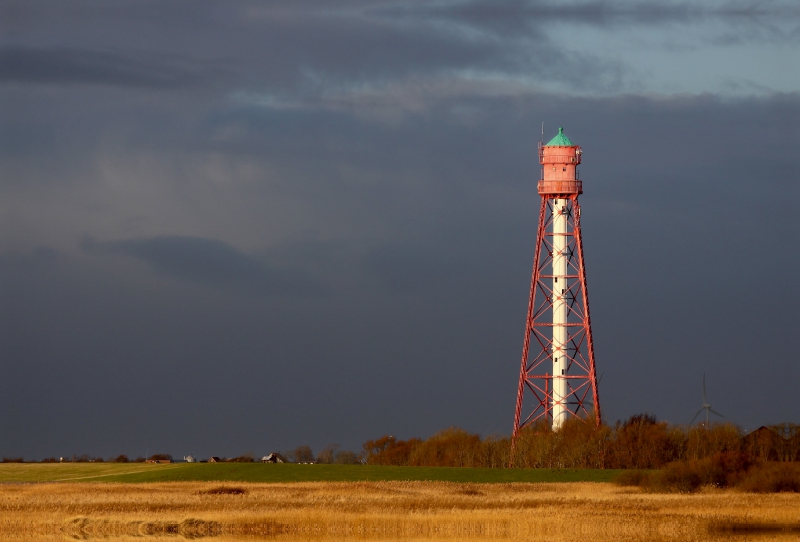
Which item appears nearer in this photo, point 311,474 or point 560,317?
point 311,474

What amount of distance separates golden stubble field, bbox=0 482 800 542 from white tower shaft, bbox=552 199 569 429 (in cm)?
2310

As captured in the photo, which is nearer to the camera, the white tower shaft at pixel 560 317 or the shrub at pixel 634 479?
the shrub at pixel 634 479

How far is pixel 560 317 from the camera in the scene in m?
102

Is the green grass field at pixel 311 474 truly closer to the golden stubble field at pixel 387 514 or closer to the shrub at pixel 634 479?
the shrub at pixel 634 479

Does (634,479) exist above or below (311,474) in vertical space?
below

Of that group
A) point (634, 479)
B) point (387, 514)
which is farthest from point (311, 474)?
point (387, 514)

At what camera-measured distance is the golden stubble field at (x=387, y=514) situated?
54.1 meters

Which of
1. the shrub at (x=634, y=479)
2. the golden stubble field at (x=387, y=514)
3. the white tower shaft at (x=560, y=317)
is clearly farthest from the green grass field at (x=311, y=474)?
the golden stubble field at (x=387, y=514)

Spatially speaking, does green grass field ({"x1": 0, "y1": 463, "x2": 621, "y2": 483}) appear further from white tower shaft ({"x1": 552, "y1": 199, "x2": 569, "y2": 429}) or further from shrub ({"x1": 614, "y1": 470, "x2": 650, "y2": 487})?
white tower shaft ({"x1": 552, "y1": 199, "x2": 569, "y2": 429})

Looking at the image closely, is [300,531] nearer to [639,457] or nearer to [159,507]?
[159,507]

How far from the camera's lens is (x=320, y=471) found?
316 feet

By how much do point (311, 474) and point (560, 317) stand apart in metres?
24.9

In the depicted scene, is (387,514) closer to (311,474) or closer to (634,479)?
(634,479)

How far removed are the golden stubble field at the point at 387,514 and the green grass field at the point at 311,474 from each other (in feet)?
31.5
